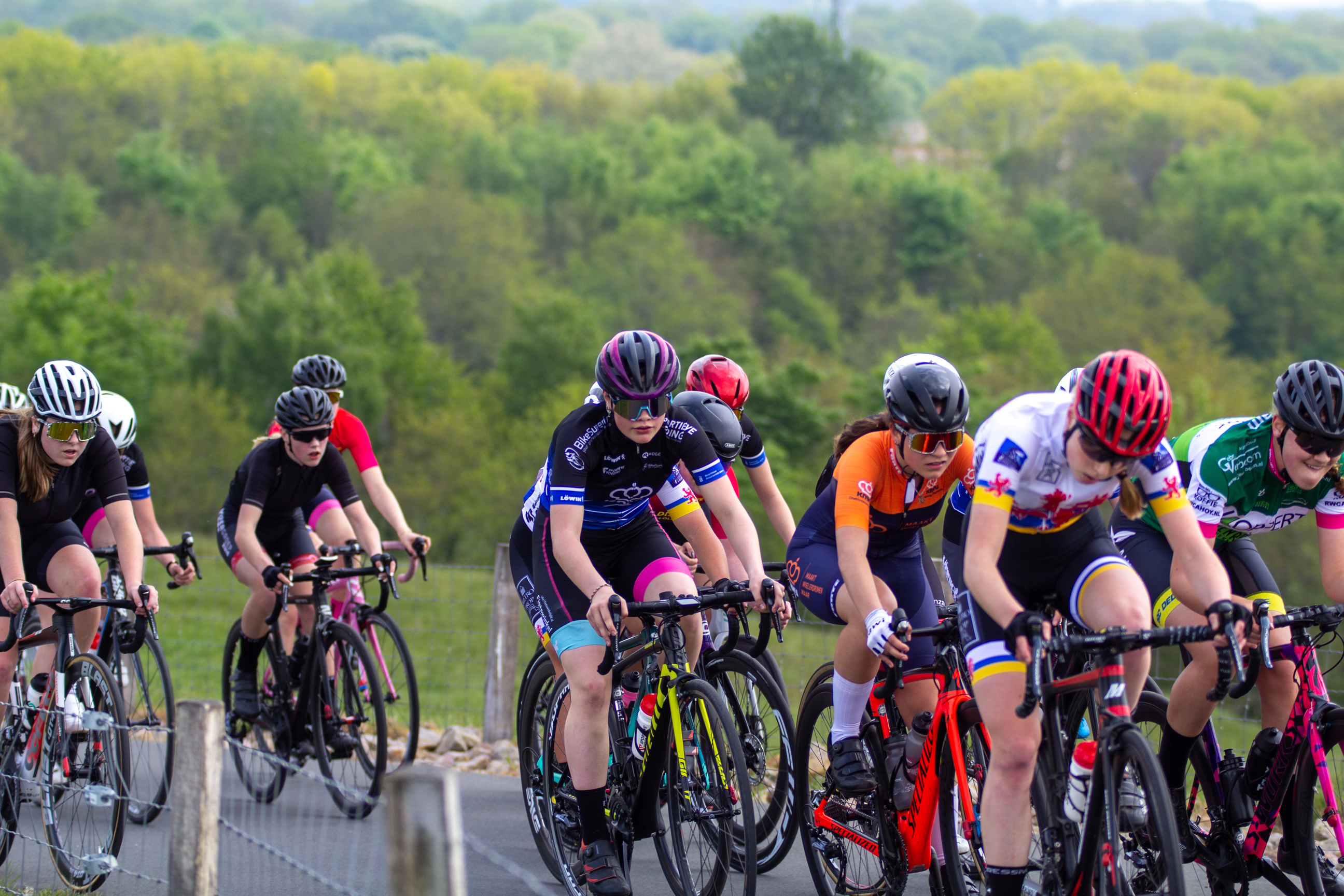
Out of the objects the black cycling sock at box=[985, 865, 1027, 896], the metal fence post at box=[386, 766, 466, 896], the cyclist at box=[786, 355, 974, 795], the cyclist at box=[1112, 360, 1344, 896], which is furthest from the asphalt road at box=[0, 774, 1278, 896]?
the metal fence post at box=[386, 766, 466, 896]

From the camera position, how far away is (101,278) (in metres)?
65.5

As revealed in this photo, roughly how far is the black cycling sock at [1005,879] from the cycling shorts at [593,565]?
1.77 meters

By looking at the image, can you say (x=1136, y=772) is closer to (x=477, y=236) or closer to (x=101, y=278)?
(x=101, y=278)

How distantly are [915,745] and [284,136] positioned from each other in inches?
3791

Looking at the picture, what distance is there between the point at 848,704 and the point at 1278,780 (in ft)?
5.05

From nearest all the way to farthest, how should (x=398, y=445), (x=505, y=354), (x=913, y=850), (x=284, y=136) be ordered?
(x=913, y=850) < (x=398, y=445) < (x=505, y=354) < (x=284, y=136)

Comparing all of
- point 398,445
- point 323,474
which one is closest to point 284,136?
point 398,445

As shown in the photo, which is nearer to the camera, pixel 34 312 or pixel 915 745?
pixel 915 745

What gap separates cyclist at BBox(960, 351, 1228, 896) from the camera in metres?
4.05

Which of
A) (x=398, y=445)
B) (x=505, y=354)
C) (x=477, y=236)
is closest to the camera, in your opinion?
(x=398, y=445)

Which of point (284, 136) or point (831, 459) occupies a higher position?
point (284, 136)

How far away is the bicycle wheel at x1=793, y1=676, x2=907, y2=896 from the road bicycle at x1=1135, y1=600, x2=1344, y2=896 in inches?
42.2

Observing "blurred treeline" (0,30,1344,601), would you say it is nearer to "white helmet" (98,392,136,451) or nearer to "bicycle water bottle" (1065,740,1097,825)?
"white helmet" (98,392,136,451)

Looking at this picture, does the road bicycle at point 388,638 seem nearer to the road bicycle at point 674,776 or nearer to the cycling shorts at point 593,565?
the cycling shorts at point 593,565
